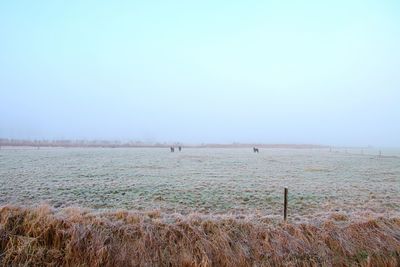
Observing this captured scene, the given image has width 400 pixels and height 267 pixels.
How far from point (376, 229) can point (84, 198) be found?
12.9 m

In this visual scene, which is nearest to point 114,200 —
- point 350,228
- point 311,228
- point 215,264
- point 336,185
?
point 215,264

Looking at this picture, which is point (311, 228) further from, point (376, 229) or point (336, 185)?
point (336, 185)

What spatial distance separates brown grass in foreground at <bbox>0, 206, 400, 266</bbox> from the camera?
702cm

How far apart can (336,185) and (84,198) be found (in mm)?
16772

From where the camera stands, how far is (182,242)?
25.1ft

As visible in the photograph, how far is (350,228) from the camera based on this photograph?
835cm

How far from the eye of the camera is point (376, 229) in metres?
8.44

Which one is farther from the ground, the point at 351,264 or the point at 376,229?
the point at 376,229

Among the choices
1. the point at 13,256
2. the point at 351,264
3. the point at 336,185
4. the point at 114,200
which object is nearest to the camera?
the point at 13,256

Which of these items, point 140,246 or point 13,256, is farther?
point 140,246

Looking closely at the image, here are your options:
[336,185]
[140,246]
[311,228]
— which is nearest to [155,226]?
[140,246]

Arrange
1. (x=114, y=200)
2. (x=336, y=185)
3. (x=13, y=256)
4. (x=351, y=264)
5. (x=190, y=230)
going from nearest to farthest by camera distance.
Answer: (x=13, y=256) < (x=351, y=264) < (x=190, y=230) < (x=114, y=200) < (x=336, y=185)

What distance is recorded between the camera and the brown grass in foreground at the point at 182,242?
702cm

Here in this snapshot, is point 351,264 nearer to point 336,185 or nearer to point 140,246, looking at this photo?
point 140,246
